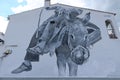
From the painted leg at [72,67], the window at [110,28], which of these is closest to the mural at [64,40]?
the painted leg at [72,67]

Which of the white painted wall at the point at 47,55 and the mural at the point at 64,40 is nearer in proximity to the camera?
the white painted wall at the point at 47,55

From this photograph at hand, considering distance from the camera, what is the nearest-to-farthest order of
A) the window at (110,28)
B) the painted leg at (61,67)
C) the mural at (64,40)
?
the painted leg at (61,67)
the mural at (64,40)
the window at (110,28)

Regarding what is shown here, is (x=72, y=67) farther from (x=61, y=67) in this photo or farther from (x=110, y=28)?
(x=110, y=28)

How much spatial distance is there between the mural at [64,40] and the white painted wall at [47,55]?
0.12 meters

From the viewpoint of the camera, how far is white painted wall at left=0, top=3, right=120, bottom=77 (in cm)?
584

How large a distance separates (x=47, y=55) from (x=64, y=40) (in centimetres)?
56

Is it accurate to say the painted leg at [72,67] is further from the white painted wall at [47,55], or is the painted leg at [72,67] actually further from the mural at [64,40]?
the white painted wall at [47,55]

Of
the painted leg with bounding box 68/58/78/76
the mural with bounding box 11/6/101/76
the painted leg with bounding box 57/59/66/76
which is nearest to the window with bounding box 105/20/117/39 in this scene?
the mural with bounding box 11/6/101/76

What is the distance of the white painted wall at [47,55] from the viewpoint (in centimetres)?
584

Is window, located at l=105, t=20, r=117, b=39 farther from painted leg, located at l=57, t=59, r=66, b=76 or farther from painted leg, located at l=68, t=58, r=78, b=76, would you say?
painted leg, located at l=57, t=59, r=66, b=76

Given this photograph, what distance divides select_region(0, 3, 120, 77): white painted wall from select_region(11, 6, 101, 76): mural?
12 cm

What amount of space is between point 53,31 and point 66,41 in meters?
0.44

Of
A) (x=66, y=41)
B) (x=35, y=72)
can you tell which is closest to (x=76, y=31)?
(x=66, y=41)

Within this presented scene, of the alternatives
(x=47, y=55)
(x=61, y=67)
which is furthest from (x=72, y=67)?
(x=47, y=55)
